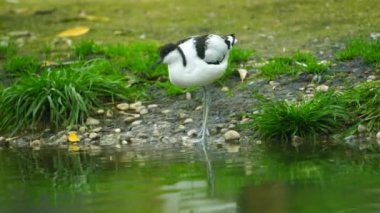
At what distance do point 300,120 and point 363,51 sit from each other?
6.85 feet

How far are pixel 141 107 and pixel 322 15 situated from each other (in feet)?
13.6

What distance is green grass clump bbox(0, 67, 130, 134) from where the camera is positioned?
431 inches

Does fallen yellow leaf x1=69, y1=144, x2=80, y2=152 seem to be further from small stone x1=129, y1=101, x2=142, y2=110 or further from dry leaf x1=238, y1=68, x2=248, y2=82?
dry leaf x1=238, y1=68, x2=248, y2=82

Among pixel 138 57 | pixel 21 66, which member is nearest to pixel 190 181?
pixel 138 57

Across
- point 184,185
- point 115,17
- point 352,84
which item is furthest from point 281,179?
point 115,17

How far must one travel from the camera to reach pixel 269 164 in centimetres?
866

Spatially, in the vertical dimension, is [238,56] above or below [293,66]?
above

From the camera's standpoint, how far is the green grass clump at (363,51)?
11219mm

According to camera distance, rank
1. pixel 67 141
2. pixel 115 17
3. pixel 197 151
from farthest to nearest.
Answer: pixel 115 17 → pixel 67 141 → pixel 197 151

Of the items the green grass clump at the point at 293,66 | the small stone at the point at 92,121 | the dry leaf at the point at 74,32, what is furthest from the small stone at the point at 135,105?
the dry leaf at the point at 74,32

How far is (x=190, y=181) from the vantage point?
8.17 meters

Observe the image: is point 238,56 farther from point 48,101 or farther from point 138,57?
point 48,101

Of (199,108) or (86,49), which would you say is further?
(86,49)

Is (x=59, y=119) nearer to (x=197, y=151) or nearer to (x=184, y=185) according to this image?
(x=197, y=151)
